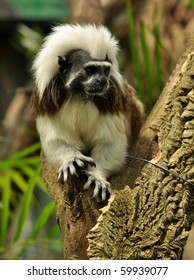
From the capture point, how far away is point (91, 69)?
3.09 meters

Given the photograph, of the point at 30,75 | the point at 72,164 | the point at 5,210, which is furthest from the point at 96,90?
the point at 30,75

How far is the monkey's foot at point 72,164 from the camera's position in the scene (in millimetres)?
2928

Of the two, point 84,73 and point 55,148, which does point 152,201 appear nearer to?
point 55,148

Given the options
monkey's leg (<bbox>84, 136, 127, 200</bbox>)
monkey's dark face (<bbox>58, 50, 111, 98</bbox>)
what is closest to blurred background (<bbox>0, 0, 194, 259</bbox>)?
monkey's leg (<bbox>84, 136, 127, 200</bbox>)

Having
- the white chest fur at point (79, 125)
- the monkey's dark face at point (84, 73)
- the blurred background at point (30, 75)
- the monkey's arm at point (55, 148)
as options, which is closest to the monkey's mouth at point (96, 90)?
the monkey's dark face at point (84, 73)

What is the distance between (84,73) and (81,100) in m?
0.16

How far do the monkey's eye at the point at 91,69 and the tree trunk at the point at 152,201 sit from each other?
0.40 meters

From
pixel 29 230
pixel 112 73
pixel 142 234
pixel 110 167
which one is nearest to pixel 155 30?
pixel 112 73

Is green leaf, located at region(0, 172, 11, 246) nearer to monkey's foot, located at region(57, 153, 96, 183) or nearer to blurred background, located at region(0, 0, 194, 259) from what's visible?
blurred background, located at region(0, 0, 194, 259)

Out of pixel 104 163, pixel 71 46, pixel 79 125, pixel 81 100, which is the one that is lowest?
pixel 104 163

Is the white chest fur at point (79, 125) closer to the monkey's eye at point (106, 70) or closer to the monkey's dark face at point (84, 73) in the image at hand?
the monkey's dark face at point (84, 73)

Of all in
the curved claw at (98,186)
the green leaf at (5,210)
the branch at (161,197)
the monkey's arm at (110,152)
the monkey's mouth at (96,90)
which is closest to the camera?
the branch at (161,197)

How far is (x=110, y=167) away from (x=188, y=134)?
0.50 meters
